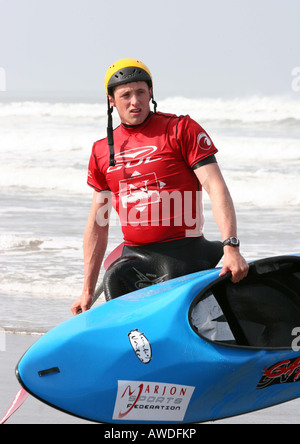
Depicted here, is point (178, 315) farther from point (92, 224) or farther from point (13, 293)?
point (13, 293)

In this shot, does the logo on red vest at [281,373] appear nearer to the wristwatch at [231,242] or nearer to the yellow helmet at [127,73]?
the wristwatch at [231,242]

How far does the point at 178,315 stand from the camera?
3512mm

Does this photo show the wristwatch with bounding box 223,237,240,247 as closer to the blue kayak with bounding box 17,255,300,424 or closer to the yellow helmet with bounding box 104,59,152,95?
the blue kayak with bounding box 17,255,300,424

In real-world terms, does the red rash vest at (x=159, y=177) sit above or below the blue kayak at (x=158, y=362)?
above

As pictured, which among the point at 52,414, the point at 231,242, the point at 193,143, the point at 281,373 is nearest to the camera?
the point at 231,242

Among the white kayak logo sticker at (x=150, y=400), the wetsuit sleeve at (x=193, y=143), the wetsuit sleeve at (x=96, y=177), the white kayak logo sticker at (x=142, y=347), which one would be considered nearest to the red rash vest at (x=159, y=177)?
the wetsuit sleeve at (x=193, y=143)

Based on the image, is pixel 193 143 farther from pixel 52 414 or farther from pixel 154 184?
pixel 52 414

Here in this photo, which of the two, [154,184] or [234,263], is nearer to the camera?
[234,263]

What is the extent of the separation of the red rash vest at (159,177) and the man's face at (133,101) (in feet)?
0.18

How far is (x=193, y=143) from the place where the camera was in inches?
143

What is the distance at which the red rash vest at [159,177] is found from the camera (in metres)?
3.67

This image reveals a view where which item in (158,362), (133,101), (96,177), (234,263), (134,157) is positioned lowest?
(158,362)

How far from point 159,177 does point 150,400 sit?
41.6 inches

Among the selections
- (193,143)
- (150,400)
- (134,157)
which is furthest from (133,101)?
(150,400)
